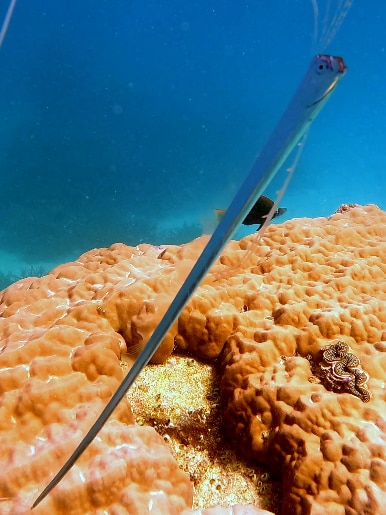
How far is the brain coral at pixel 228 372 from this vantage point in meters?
2.35

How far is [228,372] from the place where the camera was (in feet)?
11.0

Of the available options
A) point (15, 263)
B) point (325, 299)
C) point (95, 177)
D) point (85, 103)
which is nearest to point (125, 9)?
point (85, 103)

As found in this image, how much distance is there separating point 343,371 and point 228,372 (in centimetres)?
98

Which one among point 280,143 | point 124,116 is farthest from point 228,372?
point 124,116

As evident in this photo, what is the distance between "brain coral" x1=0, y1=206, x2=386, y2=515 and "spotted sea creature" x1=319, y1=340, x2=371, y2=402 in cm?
1

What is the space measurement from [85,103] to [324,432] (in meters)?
47.4

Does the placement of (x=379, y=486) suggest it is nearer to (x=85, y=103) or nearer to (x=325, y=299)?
(x=325, y=299)

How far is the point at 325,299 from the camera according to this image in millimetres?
3957

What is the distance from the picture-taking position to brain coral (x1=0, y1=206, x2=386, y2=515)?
92.6 inches

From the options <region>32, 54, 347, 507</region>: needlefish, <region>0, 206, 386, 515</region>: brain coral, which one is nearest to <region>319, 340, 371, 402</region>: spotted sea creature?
<region>0, 206, 386, 515</region>: brain coral

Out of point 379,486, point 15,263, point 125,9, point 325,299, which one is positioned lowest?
point 15,263

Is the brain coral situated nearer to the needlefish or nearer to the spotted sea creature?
the spotted sea creature

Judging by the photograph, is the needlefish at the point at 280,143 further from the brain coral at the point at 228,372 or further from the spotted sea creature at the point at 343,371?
the spotted sea creature at the point at 343,371

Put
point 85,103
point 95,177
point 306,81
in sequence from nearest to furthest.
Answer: point 306,81 < point 95,177 < point 85,103
